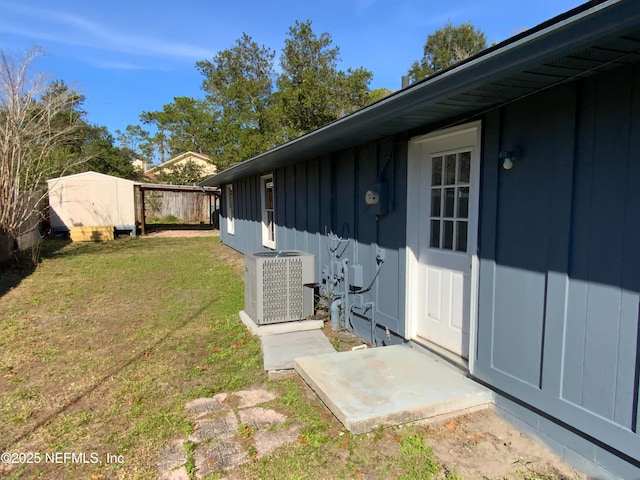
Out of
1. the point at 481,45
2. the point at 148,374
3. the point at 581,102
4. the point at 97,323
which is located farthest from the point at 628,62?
the point at 481,45

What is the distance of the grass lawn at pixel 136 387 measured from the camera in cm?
229

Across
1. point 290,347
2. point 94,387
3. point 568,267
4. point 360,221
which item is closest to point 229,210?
point 360,221

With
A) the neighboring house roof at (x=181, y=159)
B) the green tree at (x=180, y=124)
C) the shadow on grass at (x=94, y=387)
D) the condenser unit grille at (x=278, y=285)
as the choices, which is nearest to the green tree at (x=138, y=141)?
the green tree at (x=180, y=124)

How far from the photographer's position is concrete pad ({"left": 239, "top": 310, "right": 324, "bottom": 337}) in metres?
4.49

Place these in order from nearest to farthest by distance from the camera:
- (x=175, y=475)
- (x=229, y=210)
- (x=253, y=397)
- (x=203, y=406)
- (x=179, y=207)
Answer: (x=175, y=475), (x=203, y=406), (x=253, y=397), (x=229, y=210), (x=179, y=207)

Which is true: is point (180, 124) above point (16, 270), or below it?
above

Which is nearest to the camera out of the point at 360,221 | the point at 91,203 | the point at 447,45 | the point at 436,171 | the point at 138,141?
the point at 436,171

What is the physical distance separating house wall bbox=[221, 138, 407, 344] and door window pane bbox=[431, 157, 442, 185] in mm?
282

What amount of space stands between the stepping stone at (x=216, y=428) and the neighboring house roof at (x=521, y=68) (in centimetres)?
249

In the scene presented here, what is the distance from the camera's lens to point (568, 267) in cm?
219

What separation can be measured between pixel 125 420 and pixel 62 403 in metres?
0.67

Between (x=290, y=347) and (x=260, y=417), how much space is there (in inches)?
50.5

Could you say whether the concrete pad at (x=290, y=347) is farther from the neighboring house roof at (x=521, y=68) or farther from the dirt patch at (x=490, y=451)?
the neighboring house roof at (x=521, y=68)

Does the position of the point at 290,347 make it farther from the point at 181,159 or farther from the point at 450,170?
the point at 181,159
